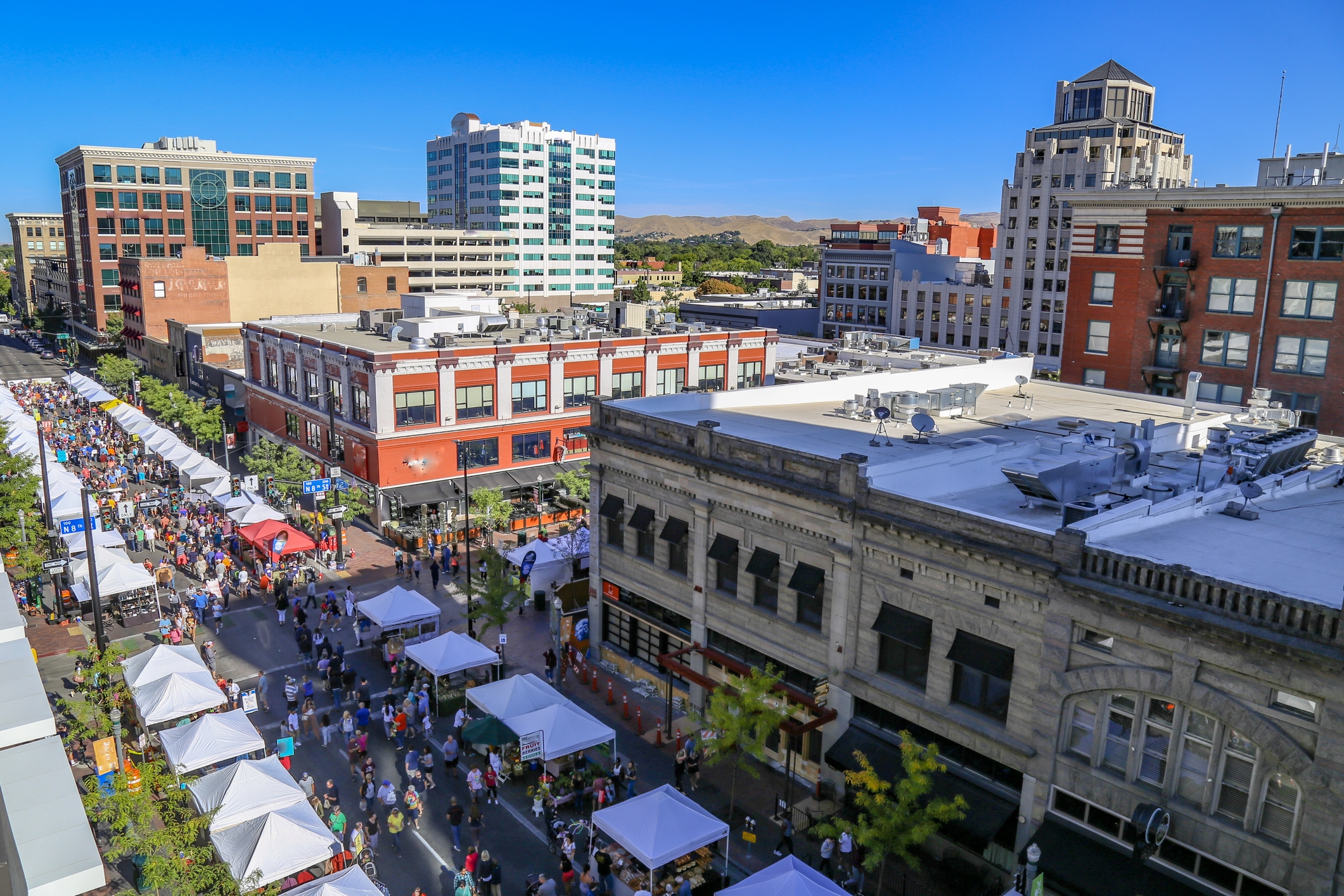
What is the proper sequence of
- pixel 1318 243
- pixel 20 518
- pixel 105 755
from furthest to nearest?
pixel 20 518
pixel 1318 243
pixel 105 755

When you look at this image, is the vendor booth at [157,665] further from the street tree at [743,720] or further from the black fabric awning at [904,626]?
the black fabric awning at [904,626]

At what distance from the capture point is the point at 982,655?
67.5 ft

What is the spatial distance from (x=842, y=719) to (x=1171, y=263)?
28.5 m

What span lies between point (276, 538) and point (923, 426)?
28.3 metres

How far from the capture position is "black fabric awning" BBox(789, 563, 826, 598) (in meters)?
24.5

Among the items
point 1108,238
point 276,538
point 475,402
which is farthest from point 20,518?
point 1108,238

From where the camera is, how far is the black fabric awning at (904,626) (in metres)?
22.0

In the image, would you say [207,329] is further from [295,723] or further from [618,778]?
[618,778]

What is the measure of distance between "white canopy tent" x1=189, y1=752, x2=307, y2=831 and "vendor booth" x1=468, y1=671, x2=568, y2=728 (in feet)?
19.8

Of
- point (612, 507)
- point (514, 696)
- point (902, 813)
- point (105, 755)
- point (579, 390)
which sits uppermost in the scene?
point (579, 390)

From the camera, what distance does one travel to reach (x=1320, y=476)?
25672mm

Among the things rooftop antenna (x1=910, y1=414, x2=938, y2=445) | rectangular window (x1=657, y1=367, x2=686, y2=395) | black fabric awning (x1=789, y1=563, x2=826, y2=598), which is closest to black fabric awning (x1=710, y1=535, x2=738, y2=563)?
black fabric awning (x1=789, y1=563, x2=826, y2=598)

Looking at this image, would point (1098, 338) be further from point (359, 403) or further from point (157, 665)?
point (157, 665)

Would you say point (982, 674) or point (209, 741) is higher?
point (982, 674)
